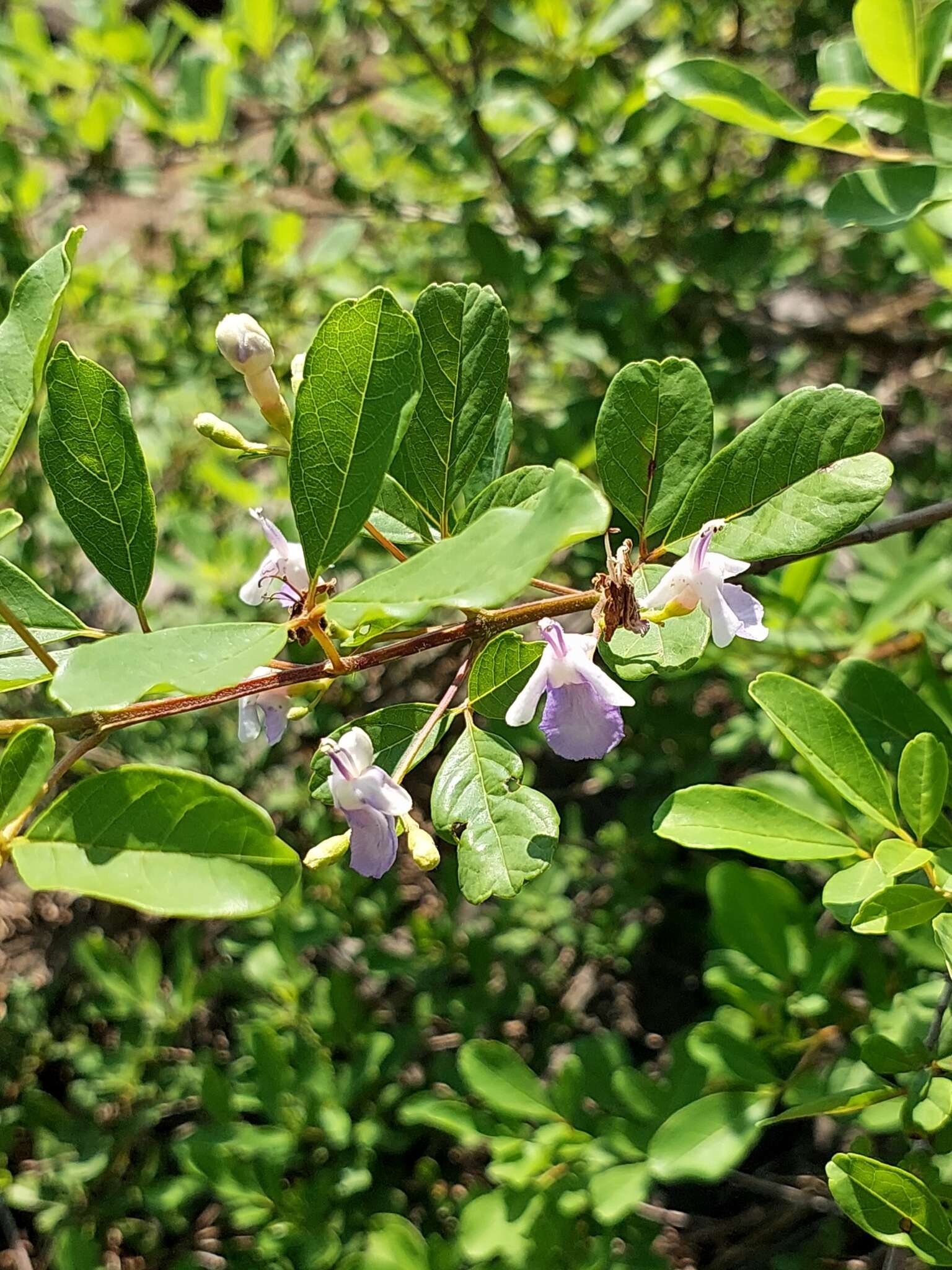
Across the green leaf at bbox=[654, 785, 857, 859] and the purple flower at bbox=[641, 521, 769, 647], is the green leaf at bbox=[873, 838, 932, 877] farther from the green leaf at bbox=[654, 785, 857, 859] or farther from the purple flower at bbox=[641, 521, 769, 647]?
the purple flower at bbox=[641, 521, 769, 647]

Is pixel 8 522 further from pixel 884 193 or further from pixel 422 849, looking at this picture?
pixel 884 193

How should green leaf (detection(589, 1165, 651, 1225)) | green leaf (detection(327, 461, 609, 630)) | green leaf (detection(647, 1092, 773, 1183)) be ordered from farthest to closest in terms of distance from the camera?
1. green leaf (detection(589, 1165, 651, 1225))
2. green leaf (detection(647, 1092, 773, 1183))
3. green leaf (detection(327, 461, 609, 630))

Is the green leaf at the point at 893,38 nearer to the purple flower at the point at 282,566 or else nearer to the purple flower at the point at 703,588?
the purple flower at the point at 703,588

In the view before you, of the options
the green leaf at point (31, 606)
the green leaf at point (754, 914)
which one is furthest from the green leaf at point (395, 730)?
the green leaf at point (754, 914)

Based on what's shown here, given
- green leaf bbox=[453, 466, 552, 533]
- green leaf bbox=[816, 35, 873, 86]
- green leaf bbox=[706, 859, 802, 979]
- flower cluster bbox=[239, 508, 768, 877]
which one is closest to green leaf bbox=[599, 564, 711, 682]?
flower cluster bbox=[239, 508, 768, 877]

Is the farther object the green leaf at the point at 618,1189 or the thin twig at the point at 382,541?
the green leaf at the point at 618,1189

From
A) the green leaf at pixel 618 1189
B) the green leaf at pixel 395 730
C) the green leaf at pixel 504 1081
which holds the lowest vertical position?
the green leaf at pixel 504 1081
